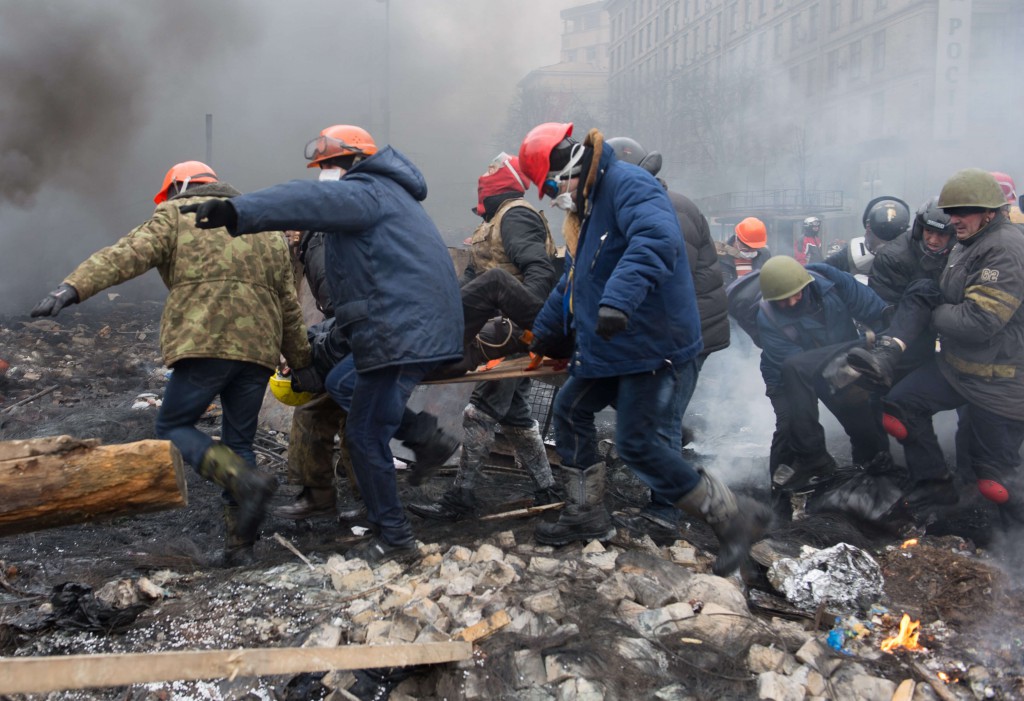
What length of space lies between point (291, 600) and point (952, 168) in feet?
104

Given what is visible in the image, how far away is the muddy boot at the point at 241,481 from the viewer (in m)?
3.51

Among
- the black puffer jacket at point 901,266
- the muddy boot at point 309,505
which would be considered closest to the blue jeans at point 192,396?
the muddy boot at point 309,505

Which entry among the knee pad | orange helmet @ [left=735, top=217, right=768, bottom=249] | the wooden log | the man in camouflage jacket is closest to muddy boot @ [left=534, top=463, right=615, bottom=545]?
the man in camouflage jacket

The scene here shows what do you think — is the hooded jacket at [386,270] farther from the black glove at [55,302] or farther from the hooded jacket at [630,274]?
the black glove at [55,302]

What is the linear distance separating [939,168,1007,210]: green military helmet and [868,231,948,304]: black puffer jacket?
0.59 meters

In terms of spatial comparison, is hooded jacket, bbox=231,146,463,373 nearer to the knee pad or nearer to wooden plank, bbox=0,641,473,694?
wooden plank, bbox=0,641,473,694

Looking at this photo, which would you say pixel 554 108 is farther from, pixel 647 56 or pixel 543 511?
pixel 543 511

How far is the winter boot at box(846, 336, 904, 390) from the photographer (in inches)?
168

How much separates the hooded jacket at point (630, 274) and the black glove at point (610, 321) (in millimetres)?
50

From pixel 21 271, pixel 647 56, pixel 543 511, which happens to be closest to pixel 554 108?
pixel 647 56

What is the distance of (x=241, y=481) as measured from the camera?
351 centimetres

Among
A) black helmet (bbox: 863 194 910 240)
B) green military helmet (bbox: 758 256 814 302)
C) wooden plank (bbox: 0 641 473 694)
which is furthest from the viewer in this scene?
black helmet (bbox: 863 194 910 240)

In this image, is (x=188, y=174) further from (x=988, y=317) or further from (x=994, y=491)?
(x=994, y=491)

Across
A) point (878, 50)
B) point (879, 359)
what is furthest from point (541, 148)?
point (878, 50)
